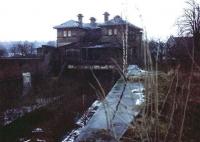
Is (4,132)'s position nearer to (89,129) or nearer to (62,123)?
(62,123)

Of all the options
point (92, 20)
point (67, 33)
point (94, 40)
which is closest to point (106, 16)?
point (92, 20)

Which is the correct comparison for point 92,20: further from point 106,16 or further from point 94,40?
point 94,40

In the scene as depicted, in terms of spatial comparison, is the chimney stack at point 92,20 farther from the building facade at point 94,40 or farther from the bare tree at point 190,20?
the bare tree at point 190,20

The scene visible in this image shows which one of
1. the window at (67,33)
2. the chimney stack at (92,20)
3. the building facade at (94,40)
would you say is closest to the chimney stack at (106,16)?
the building facade at (94,40)

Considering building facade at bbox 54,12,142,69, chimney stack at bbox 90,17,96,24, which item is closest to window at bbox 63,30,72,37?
building facade at bbox 54,12,142,69

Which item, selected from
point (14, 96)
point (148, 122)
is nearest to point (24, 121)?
point (14, 96)

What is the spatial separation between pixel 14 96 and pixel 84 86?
20.8 ft

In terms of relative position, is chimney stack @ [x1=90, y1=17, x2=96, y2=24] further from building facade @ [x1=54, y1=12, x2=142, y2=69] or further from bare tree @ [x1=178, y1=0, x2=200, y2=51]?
bare tree @ [x1=178, y1=0, x2=200, y2=51]

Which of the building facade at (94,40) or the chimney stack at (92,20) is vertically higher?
the chimney stack at (92,20)

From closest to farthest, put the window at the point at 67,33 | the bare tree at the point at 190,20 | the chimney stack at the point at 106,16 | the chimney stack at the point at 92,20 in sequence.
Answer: the bare tree at the point at 190,20
the window at the point at 67,33
the chimney stack at the point at 106,16
the chimney stack at the point at 92,20

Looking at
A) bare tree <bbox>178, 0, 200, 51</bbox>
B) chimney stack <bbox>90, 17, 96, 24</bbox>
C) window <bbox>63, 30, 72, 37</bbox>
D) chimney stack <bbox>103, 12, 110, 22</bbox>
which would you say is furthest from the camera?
chimney stack <bbox>90, 17, 96, 24</bbox>

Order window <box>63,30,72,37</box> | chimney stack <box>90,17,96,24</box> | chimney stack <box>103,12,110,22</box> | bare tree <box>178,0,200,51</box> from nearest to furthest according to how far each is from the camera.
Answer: bare tree <box>178,0,200,51</box>, window <box>63,30,72,37</box>, chimney stack <box>103,12,110,22</box>, chimney stack <box>90,17,96,24</box>

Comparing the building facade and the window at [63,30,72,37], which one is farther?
the window at [63,30,72,37]

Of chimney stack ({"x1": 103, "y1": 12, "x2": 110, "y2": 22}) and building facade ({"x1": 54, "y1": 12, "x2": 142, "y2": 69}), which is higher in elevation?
chimney stack ({"x1": 103, "y1": 12, "x2": 110, "y2": 22})
